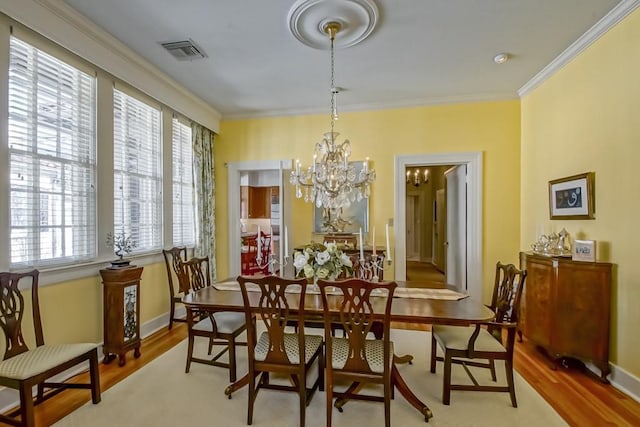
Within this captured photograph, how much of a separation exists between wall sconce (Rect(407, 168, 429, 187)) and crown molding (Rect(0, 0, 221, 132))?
645 cm

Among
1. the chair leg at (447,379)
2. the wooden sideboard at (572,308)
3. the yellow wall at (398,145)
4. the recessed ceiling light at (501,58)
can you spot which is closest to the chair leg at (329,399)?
the chair leg at (447,379)

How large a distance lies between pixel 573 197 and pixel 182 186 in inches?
179

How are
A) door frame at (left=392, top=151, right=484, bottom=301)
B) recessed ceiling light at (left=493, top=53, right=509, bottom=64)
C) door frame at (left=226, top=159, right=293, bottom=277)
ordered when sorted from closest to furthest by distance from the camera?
recessed ceiling light at (left=493, top=53, right=509, bottom=64) → door frame at (left=392, top=151, right=484, bottom=301) → door frame at (left=226, top=159, right=293, bottom=277)

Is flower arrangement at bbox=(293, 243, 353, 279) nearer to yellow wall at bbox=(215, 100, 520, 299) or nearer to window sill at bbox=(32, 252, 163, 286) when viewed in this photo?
window sill at bbox=(32, 252, 163, 286)

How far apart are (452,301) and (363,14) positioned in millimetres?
2336

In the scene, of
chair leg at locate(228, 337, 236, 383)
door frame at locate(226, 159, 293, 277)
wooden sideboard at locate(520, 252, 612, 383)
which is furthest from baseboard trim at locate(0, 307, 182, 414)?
wooden sideboard at locate(520, 252, 612, 383)

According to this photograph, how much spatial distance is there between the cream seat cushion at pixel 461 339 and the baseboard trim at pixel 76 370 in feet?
10.0

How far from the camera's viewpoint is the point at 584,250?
2807mm

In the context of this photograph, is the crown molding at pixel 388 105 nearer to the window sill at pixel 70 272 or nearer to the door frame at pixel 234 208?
the door frame at pixel 234 208

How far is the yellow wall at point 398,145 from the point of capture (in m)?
4.35

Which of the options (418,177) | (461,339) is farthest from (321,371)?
(418,177)

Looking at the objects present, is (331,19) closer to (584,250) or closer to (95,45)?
(95,45)

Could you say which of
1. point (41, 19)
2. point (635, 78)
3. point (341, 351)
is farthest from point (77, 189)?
point (635, 78)

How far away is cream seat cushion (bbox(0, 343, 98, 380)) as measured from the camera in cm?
187
